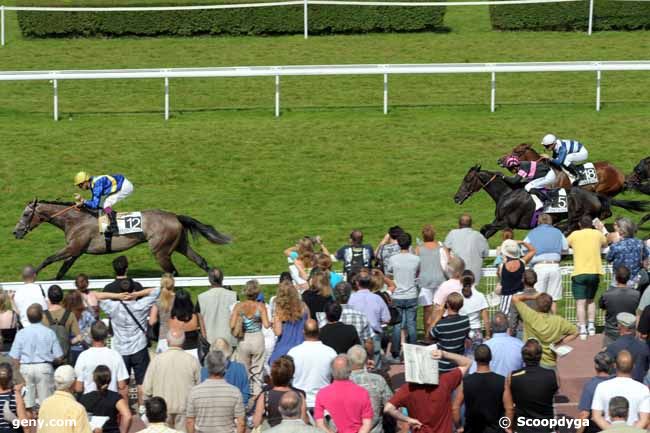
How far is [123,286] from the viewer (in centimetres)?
945

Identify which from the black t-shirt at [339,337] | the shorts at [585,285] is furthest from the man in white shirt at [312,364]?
the shorts at [585,285]

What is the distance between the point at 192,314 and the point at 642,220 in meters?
7.27

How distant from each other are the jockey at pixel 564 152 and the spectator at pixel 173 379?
293 inches

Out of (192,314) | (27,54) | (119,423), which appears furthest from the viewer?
(27,54)

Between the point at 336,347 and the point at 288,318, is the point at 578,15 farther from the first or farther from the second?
the point at 336,347

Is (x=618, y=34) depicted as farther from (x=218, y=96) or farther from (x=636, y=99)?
(x=218, y=96)

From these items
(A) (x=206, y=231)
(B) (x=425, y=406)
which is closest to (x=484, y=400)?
(B) (x=425, y=406)

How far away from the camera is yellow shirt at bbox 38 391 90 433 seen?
7.16 m

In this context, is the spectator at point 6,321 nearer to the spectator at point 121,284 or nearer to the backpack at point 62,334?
the backpack at point 62,334

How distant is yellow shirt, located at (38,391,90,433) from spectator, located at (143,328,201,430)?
81cm

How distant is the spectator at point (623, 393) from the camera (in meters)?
7.39

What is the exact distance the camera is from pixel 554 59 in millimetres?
22844

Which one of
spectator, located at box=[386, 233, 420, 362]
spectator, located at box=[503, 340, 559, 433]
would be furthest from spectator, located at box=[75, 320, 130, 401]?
spectator, located at box=[386, 233, 420, 362]

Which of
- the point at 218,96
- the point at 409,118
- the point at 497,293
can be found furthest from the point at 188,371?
the point at 218,96
